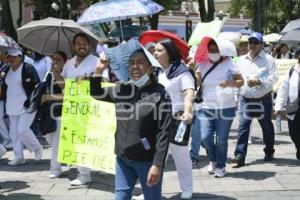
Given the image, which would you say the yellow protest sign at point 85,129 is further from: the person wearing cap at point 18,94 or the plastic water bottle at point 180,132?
the person wearing cap at point 18,94

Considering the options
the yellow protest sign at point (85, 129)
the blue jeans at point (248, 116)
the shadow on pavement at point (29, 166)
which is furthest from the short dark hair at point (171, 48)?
the shadow on pavement at point (29, 166)

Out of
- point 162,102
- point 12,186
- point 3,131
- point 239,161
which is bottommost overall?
point 239,161

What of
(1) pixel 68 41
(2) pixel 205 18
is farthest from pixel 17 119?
(2) pixel 205 18

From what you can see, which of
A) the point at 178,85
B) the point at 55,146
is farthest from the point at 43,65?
the point at 178,85

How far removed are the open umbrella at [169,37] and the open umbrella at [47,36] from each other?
1.27m

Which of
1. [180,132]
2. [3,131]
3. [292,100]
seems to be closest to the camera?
[180,132]

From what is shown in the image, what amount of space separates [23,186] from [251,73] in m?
3.45

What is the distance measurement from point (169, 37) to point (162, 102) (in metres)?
1.80

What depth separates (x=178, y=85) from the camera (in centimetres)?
605

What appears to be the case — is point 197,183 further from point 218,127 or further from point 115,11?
point 115,11

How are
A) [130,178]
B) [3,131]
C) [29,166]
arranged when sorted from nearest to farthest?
1. [130,178]
2. [29,166]
3. [3,131]

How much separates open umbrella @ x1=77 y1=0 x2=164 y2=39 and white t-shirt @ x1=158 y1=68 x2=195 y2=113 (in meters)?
1.92

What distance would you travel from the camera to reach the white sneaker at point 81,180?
6.86 meters

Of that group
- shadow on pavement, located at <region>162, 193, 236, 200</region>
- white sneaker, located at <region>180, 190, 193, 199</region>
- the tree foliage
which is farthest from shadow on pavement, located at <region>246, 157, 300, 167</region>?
the tree foliage
